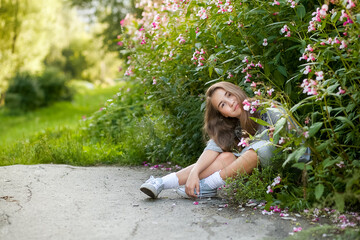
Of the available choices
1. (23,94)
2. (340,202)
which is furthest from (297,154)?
(23,94)

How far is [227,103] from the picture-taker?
3434 mm

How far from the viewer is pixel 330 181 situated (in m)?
2.81

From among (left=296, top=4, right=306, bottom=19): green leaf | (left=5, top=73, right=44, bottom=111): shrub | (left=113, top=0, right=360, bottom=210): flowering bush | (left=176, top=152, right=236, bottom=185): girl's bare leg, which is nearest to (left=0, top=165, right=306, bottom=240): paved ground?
(left=176, top=152, right=236, bottom=185): girl's bare leg

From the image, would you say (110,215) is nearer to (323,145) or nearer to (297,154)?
(297,154)

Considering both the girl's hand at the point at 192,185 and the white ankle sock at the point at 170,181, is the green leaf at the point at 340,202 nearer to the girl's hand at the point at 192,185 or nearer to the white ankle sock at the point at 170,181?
the girl's hand at the point at 192,185

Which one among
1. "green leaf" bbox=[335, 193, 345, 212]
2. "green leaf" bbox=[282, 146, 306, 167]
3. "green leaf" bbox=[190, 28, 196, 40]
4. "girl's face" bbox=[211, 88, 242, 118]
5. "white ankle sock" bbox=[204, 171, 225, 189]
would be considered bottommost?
"white ankle sock" bbox=[204, 171, 225, 189]

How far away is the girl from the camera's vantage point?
320 centimetres

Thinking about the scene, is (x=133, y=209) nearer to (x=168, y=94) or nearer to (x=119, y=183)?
(x=119, y=183)

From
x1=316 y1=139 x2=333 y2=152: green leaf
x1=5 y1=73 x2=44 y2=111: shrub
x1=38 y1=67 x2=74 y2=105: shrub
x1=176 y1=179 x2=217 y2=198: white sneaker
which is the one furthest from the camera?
x1=38 y1=67 x2=74 y2=105: shrub

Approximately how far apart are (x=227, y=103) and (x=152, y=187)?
88 cm

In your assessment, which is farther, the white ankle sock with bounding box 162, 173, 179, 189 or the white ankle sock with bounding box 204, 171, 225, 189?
the white ankle sock with bounding box 162, 173, 179, 189

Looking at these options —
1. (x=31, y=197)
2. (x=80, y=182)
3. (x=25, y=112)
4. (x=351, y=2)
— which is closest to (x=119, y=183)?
(x=80, y=182)

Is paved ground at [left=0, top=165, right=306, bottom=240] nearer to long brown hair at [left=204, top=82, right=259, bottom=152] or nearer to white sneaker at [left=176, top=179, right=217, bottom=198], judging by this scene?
white sneaker at [left=176, top=179, right=217, bottom=198]

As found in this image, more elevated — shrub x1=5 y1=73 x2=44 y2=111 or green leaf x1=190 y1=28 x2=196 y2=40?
green leaf x1=190 y1=28 x2=196 y2=40
